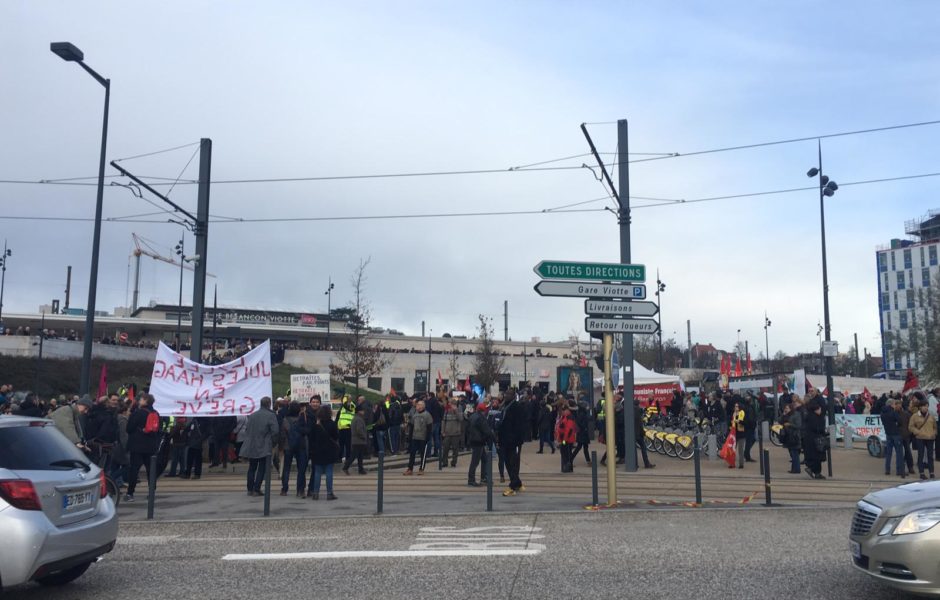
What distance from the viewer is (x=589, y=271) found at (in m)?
14.4

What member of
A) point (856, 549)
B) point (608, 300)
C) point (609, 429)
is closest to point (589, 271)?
point (608, 300)

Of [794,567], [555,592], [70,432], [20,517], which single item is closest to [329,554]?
[555,592]

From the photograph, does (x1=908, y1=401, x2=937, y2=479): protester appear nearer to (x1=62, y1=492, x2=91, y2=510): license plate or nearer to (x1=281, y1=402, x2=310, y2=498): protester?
(x1=281, y1=402, x2=310, y2=498): protester

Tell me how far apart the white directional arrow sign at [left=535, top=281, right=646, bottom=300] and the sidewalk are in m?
3.59

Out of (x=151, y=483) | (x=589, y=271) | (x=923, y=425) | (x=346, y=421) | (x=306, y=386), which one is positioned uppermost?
(x=589, y=271)

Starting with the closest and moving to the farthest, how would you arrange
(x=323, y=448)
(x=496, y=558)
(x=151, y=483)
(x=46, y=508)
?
(x=46, y=508) → (x=496, y=558) → (x=151, y=483) → (x=323, y=448)

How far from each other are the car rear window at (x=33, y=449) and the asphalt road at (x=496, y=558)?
1354 millimetres

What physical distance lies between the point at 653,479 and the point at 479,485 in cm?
389

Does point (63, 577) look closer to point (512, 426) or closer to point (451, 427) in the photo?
point (512, 426)

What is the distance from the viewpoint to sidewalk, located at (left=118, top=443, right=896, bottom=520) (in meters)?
13.9

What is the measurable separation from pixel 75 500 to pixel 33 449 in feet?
1.94

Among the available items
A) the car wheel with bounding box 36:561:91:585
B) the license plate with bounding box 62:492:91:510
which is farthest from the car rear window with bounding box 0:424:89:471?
the car wheel with bounding box 36:561:91:585

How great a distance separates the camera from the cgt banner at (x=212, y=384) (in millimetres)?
17219

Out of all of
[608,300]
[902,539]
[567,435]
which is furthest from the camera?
[567,435]
